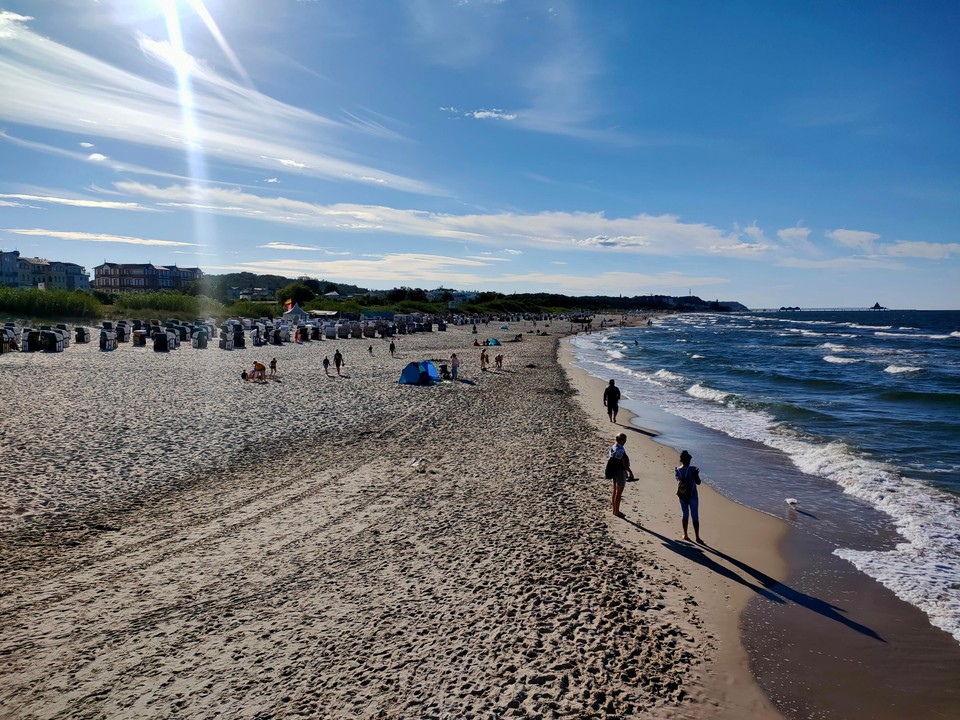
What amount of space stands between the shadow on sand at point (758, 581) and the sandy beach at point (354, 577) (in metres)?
0.05

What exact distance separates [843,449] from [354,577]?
1413cm

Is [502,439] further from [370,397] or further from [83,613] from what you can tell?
[83,613]

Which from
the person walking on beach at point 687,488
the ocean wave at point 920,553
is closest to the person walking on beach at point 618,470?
the person walking on beach at point 687,488

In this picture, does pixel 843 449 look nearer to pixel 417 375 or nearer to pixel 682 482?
pixel 682 482

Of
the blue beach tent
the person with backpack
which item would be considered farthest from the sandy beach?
the blue beach tent

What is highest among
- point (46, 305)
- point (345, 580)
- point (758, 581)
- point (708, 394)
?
point (46, 305)

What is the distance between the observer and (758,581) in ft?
26.1

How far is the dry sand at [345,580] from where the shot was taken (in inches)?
211

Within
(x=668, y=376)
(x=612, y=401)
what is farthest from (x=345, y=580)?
(x=668, y=376)

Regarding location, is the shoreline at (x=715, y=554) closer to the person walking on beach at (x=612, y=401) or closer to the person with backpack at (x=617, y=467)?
the person with backpack at (x=617, y=467)

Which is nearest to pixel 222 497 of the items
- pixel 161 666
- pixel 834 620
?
pixel 161 666

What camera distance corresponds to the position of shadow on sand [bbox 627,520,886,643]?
23.1 feet

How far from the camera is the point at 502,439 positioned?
15.5m

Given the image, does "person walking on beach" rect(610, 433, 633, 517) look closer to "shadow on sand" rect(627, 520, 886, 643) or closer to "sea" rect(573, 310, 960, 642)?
"shadow on sand" rect(627, 520, 886, 643)
